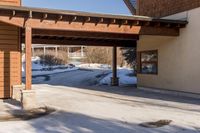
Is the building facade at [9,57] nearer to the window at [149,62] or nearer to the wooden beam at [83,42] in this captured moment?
the wooden beam at [83,42]

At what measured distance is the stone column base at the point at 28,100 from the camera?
14931 mm

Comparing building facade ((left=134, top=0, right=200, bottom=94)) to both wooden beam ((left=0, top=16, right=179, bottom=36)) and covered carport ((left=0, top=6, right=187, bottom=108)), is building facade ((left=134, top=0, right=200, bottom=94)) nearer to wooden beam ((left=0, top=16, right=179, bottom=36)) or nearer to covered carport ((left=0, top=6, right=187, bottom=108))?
covered carport ((left=0, top=6, right=187, bottom=108))

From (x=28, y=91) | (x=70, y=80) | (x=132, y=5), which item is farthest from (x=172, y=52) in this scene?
(x=70, y=80)

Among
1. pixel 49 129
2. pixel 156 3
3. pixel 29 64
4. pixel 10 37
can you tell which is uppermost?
pixel 156 3

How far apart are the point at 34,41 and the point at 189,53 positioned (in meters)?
10.9

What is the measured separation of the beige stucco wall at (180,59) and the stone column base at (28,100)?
8.32 metres

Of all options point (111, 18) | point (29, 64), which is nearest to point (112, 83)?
point (111, 18)

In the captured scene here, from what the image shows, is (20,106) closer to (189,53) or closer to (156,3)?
(189,53)

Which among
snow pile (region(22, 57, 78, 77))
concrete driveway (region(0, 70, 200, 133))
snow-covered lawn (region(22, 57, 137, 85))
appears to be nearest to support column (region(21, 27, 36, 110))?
concrete driveway (region(0, 70, 200, 133))

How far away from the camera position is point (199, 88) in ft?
61.2

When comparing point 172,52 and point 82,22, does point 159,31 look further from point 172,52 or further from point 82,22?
point 82,22

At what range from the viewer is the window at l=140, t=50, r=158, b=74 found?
23.4m

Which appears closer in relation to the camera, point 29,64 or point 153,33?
point 29,64

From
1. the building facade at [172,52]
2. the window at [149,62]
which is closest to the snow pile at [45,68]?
the window at [149,62]
